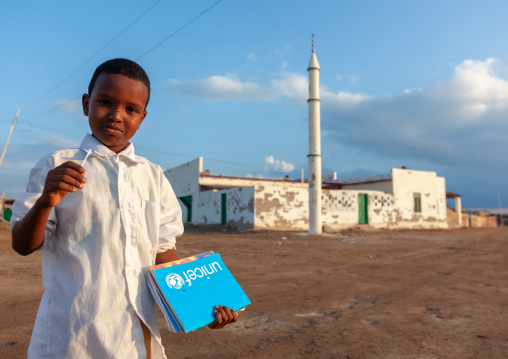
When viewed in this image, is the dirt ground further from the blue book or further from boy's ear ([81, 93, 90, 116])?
boy's ear ([81, 93, 90, 116])

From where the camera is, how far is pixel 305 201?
66.8 feet

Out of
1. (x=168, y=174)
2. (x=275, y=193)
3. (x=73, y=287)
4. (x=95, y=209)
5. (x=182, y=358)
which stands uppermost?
(x=168, y=174)

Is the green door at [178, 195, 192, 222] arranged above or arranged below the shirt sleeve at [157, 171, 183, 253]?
above

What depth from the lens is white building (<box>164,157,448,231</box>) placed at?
63.8 ft

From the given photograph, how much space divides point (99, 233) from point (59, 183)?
9.3 inches

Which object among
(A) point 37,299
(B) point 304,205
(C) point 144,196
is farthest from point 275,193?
(C) point 144,196

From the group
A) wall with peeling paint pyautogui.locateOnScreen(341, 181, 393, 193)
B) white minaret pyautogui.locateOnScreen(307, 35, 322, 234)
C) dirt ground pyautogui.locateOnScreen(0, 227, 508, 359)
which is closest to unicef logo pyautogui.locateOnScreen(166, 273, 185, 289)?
dirt ground pyautogui.locateOnScreen(0, 227, 508, 359)

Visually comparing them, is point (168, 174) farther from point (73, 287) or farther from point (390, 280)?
point (73, 287)

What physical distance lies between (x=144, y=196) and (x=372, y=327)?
295cm

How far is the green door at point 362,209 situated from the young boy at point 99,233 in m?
21.8

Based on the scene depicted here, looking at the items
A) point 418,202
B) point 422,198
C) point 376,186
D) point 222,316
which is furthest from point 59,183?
point 422,198

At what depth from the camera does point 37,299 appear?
441 cm

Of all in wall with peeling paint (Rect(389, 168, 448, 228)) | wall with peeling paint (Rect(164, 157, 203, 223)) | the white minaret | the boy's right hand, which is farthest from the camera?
wall with peeling paint (Rect(164, 157, 203, 223))

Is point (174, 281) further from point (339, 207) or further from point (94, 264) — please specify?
point (339, 207)
